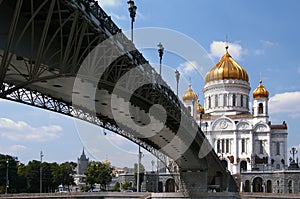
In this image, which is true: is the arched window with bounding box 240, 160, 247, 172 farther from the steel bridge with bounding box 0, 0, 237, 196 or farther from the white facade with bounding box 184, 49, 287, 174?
the steel bridge with bounding box 0, 0, 237, 196

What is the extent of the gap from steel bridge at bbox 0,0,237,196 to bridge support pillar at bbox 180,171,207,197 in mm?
4961

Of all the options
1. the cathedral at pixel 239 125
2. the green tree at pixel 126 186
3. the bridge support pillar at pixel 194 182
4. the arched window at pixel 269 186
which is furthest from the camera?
the cathedral at pixel 239 125

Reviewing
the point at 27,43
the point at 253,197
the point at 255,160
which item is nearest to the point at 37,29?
the point at 27,43

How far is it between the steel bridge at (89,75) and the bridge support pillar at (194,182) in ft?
16.3

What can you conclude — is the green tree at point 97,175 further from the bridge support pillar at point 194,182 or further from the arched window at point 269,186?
the bridge support pillar at point 194,182

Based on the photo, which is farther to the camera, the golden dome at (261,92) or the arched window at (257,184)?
the golden dome at (261,92)

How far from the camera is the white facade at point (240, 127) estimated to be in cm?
9456

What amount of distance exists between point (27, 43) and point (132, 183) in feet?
250

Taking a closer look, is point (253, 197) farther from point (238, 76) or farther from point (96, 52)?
point (96, 52)

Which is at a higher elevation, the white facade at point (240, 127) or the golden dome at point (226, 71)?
the golden dome at point (226, 71)

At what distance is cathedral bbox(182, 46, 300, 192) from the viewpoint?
310ft

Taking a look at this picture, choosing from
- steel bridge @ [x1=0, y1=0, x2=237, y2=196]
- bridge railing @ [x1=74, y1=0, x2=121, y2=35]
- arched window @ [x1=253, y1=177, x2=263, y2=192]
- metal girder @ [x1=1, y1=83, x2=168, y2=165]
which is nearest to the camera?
steel bridge @ [x1=0, y1=0, x2=237, y2=196]

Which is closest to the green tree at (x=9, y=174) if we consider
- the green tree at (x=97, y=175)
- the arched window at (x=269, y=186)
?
the green tree at (x=97, y=175)

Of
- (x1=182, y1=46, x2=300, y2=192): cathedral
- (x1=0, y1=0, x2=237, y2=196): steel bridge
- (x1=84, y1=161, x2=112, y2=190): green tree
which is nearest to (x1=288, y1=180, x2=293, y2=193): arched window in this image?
(x1=182, y1=46, x2=300, y2=192): cathedral
